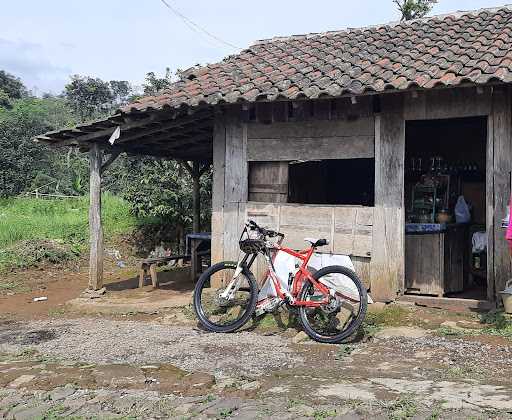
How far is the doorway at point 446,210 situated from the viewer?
8125 millimetres

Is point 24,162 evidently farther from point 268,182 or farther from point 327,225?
point 327,225

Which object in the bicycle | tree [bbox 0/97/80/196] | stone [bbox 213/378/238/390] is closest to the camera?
stone [bbox 213/378/238/390]

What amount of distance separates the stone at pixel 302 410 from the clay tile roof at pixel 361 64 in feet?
13.7

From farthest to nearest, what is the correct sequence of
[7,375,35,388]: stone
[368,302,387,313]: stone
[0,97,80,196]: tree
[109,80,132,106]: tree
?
[109,80,132,106]: tree → [0,97,80,196]: tree → [368,302,387,313]: stone → [7,375,35,388]: stone

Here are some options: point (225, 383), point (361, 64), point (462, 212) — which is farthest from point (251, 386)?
point (462, 212)

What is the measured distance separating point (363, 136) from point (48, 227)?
1162 centimetres

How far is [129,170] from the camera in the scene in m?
20.4

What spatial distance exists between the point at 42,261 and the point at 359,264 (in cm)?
887

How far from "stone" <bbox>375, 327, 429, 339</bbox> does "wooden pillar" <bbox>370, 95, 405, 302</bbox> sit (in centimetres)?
110

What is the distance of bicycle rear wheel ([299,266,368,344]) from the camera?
6023 millimetres

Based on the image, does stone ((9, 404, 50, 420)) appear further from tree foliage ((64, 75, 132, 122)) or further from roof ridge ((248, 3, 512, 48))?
tree foliage ((64, 75, 132, 122))

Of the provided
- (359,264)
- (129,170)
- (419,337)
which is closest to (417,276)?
(359,264)

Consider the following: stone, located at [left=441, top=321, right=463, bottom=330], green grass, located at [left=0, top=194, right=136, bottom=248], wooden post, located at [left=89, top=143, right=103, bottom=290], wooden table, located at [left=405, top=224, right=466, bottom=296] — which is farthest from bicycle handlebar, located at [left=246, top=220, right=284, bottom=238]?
green grass, located at [left=0, top=194, right=136, bottom=248]

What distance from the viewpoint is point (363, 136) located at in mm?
7758
